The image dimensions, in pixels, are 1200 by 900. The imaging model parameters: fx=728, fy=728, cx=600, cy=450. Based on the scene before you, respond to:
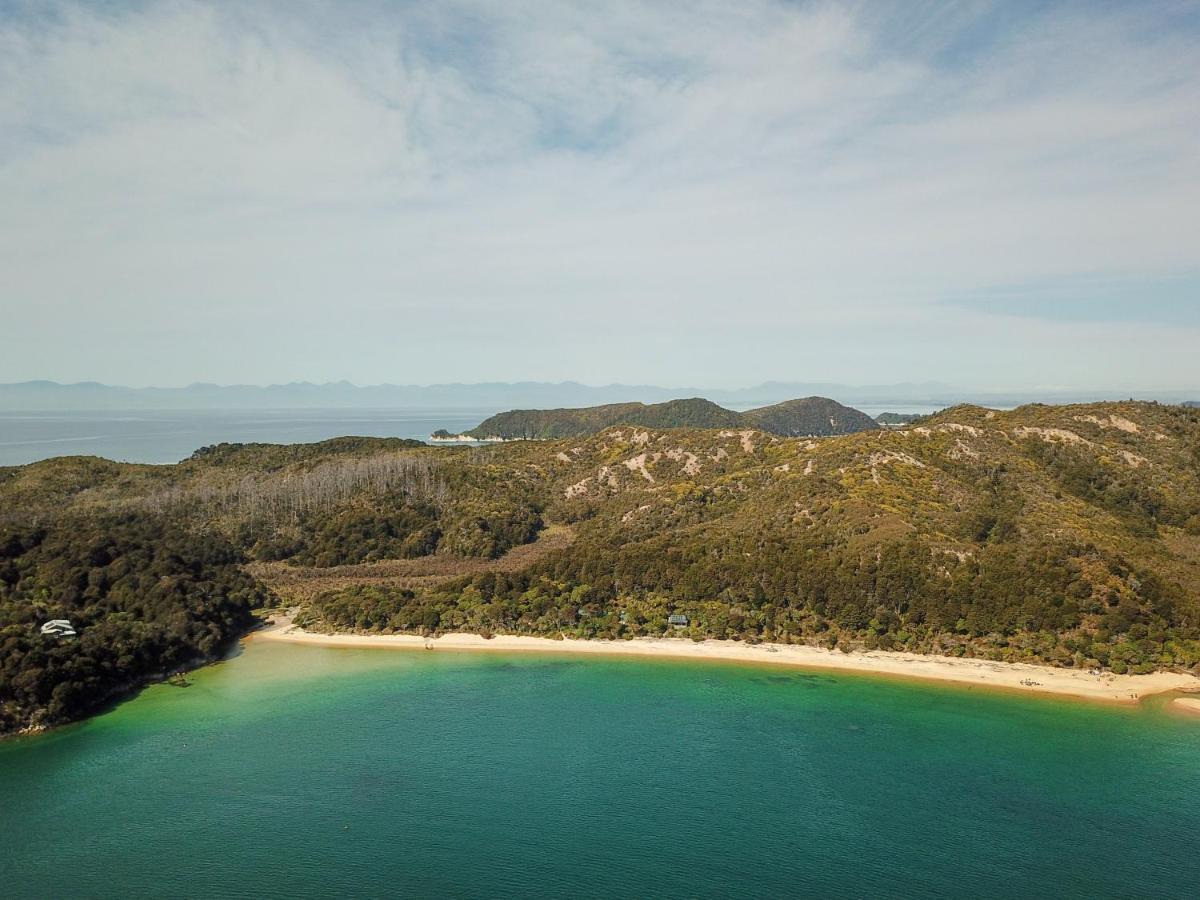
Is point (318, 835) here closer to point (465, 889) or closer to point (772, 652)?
point (465, 889)

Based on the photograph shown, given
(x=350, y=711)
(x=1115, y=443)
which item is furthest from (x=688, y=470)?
(x=350, y=711)

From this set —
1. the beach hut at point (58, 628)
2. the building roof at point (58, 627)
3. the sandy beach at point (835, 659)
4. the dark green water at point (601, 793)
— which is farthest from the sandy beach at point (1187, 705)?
the building roof at point (58, 627)


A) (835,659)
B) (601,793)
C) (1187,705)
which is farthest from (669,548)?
(1187,705)

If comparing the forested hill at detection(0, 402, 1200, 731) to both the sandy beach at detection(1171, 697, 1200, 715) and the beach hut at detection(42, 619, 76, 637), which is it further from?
the sandy beach at detection(1171, 697, 1200, 715)

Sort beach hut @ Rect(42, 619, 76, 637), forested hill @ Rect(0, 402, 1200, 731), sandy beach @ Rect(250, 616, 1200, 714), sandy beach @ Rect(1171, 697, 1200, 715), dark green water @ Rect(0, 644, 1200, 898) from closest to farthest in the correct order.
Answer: dark green water @ Rect(0, 644, 1200, 898), sandy beach @ Rect(1171, 697, 1200, 715), sandy beach @ Rect(250, 616, 1200, 714), beach hut @ Rect(42, 619, 76, 637), forested hill @ Rect(0, 402, 1200, 731)

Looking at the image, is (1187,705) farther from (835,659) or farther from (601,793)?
(601,793)

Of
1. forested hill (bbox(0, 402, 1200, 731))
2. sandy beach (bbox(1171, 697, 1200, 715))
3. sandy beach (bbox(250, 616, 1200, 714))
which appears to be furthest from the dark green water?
forested hill (bbox(0, 402, 1200, 731))
